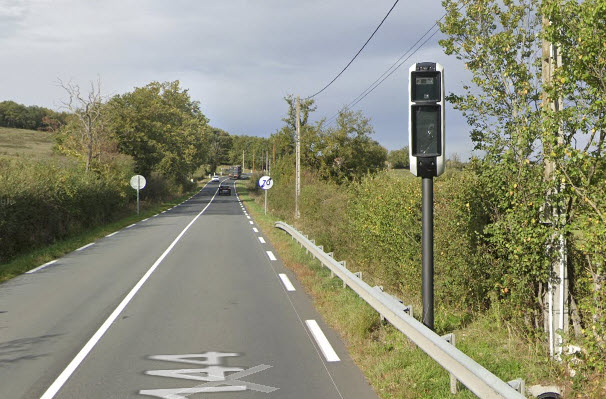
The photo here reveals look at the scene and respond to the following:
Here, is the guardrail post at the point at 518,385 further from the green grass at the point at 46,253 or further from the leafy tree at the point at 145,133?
the leafy tree at the point at 145,133

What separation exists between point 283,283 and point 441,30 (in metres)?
5.75

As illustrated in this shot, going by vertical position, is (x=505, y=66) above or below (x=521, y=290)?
above

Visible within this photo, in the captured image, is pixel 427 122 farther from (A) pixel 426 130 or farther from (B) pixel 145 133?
(B) pixel 145 133

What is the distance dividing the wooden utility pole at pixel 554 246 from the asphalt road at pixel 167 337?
2.18 m

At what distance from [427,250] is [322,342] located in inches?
81.8

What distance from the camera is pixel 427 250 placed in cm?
495

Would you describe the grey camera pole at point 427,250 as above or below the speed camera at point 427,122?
below

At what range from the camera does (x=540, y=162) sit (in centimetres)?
558

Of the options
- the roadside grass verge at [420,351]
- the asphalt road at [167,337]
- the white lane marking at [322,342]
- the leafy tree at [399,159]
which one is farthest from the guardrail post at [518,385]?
the leafy tree at [399,159]

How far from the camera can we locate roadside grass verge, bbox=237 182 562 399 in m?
4.70

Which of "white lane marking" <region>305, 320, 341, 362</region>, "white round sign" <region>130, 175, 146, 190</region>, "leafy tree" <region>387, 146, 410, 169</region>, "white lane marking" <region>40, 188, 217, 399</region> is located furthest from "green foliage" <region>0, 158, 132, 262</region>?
"leafy tree" <region>387, 146, 410, 169</region>

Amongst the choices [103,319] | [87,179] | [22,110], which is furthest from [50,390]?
[22,110]

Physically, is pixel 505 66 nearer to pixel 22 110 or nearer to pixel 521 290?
pixel 521 290

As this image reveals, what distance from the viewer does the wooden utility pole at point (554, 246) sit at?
5.11m
